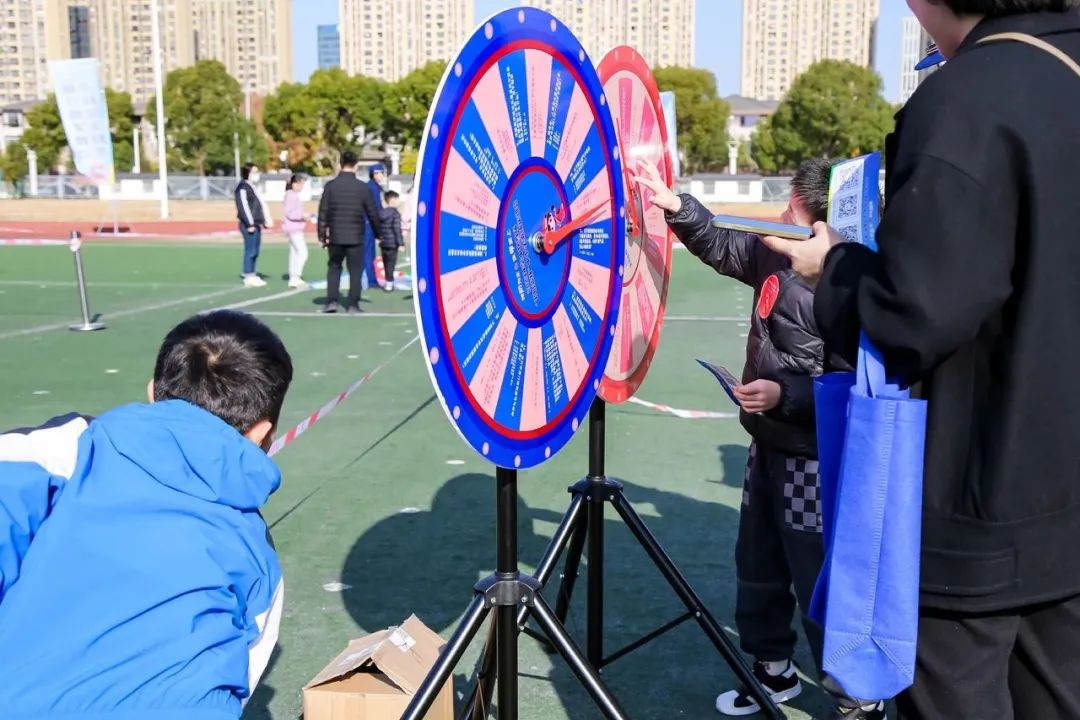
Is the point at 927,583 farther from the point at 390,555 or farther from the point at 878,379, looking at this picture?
the point at 390,555

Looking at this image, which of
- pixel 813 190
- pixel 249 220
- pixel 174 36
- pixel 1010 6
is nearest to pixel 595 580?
pixel 813 190

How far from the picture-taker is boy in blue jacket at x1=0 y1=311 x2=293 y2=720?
5.73ft

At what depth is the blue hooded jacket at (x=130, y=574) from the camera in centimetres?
174

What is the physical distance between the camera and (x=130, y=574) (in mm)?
1778

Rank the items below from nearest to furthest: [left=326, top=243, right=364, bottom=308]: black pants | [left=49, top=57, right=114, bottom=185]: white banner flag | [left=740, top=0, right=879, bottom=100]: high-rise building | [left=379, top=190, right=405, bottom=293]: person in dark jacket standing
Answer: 1. [left=326, top=243, right=364, bottom=308]: black pants
2. [left=379, top=190, right=405, bottom=293]: person in dark jacket standing
3. [left=49, top=57, right=114, bottom=185]: white banner flag
4. [left=740, top=0, right=879, bottom=100]: high-rise building

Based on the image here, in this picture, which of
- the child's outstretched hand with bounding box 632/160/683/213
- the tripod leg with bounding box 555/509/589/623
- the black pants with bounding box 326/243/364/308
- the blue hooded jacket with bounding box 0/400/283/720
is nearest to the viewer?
the blue hooded jacket with bounding box 0/400/283/720

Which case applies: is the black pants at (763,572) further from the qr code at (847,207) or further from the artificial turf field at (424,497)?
the qr code at (847,207)

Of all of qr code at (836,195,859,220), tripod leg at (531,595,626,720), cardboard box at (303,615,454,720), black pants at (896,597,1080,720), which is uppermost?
qr code at (836,195,859,220)

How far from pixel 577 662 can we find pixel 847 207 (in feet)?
3.81

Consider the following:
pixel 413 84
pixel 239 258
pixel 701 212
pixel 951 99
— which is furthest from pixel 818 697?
pixel 413 84

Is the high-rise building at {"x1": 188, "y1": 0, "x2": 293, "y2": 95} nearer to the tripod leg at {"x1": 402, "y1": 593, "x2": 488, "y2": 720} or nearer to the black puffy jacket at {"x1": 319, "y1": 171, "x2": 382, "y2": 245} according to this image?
the black puffy jacket at {"x1": 319, "y1": 171, "x2": 382, "y2": 245}

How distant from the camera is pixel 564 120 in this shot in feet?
8.54

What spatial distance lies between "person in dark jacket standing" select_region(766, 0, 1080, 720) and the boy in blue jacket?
1045 millimetres

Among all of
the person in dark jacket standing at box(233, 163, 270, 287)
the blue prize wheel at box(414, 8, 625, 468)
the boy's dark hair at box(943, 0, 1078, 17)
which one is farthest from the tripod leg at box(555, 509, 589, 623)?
the person in dark jacket standing at box(233, 163, 270, 287)
